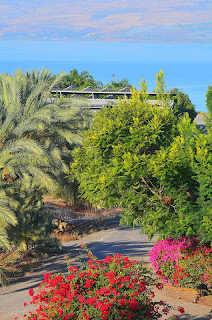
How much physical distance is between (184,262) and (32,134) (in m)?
9.68

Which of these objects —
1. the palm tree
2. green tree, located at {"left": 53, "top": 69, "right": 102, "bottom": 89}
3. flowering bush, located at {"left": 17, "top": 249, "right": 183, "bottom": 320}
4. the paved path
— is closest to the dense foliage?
flowering bush, located at {"left": 17, "top": 249, "right": 183, "bottom": 320}

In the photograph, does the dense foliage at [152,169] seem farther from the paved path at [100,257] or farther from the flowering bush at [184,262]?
the paved path at [100,257]

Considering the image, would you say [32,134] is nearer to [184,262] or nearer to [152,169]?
[184,262]

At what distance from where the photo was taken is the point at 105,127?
956cm

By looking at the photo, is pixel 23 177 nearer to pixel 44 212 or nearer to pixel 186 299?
pixel 44 212

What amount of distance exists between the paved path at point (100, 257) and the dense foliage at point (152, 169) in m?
1.93

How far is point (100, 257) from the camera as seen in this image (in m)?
14.4

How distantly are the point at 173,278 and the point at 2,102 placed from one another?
420 inches

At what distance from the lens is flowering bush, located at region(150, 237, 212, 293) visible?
10.7 m

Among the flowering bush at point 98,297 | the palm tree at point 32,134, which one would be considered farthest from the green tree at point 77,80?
the flowering bush at point 98,297

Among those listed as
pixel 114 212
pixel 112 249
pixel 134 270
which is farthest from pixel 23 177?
pixel 114 212

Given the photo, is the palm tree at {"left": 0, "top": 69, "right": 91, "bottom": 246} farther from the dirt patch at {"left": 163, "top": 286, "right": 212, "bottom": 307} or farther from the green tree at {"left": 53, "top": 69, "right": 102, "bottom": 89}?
the green tree at {"left": 53, "top": 69, "right": 102, "bottom": 89}

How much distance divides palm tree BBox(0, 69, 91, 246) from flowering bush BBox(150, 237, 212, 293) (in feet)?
14.8

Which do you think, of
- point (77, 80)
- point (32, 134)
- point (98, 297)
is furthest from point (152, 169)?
point (77, 80)
